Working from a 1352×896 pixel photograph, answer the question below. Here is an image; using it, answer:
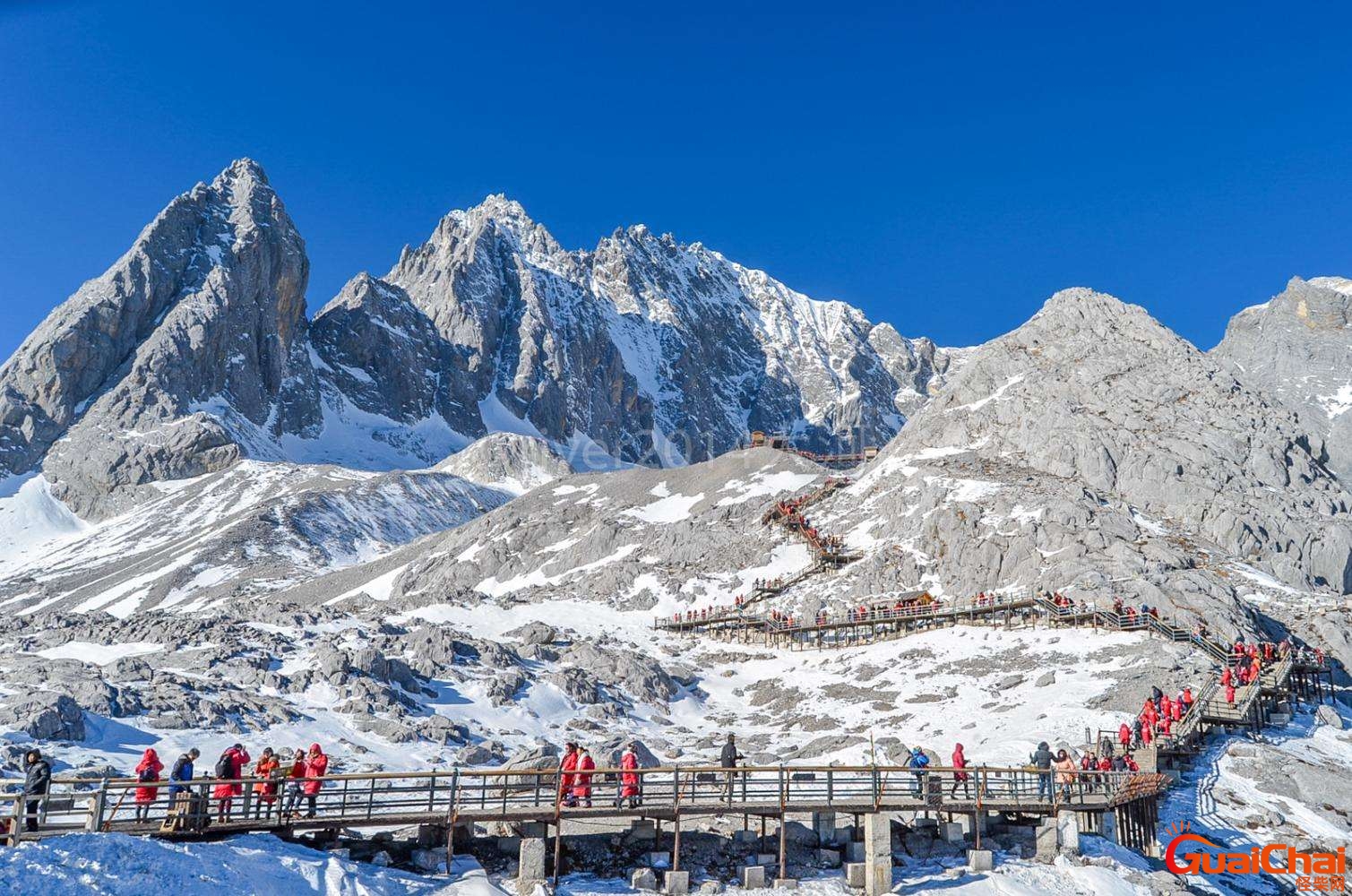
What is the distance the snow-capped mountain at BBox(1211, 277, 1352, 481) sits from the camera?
158 m

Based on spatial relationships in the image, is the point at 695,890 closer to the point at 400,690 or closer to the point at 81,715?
the point at 81,715

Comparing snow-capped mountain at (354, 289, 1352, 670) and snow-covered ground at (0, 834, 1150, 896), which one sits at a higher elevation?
snow-capped mountain at (354, 289, 1352, 670)

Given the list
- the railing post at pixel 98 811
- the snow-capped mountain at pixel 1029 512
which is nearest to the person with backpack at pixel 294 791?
the railing post at pixel 98 811

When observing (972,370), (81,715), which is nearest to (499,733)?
(81,715)

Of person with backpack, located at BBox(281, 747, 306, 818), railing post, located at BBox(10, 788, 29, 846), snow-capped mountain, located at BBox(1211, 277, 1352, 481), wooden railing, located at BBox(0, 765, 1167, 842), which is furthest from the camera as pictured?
snow-capped mountain, located at BBox(1211, 277, 1352, 481)

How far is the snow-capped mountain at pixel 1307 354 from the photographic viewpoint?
15788cm

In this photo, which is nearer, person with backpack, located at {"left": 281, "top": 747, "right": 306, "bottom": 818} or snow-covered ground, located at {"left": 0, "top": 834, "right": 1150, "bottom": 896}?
snow-covered ground, located at {"left": 0, "top": 834, "right": 1150, "bottom": 896}

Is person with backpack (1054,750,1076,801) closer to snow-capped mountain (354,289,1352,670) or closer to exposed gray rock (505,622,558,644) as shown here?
snow-capped mountain (354,289,1352,670)

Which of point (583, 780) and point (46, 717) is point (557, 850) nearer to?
point (583, 780)

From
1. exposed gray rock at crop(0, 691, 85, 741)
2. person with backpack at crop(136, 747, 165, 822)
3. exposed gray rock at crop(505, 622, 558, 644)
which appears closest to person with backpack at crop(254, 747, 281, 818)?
person with backpack at crop(136, 747, 165, 822)

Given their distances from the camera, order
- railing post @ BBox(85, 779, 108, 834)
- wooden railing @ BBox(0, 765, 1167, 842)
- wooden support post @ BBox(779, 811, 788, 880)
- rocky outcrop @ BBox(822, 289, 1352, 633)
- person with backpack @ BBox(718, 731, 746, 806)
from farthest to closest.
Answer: rocky outcrop @ BBox(822, 289, 1352, 633) < person with backpack @ BBox(718, 731, 746, 806) < wooden support post @ BBox(779, 811, 788, 880) < wooden railing @ BBox(0, 765, 1167, 842) < railing post @ BBox(85, 779, 108, 834)

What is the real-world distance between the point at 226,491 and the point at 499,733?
5624 inches

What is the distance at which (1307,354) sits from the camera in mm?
165375

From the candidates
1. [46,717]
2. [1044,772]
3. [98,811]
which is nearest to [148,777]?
[98,811]
